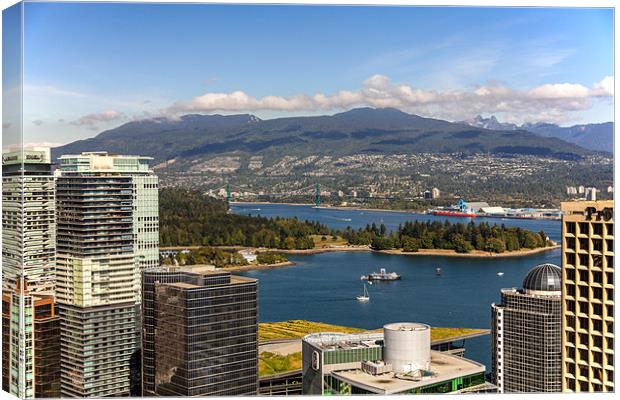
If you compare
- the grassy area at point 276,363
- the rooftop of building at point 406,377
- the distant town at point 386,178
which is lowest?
the grassy area at point 276,363

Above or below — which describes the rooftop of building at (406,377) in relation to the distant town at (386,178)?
below

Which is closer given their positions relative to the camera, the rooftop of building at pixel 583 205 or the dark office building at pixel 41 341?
the rooftop of building at pixel 583 205

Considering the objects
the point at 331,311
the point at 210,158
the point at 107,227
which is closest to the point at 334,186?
the point at 210,158

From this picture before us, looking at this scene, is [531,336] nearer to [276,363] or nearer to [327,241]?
[276,363]

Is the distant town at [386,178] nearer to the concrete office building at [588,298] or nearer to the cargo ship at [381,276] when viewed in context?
the cargo ship at [381,276]

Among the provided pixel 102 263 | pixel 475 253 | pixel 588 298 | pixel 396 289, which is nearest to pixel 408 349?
pixel 588 298

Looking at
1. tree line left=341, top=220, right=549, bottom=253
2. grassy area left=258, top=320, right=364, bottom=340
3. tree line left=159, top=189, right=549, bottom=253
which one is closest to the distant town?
tree line left=159, top=189, right=549, bottom=253

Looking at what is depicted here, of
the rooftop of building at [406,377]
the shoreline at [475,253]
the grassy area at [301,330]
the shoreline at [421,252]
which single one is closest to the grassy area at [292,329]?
the grassy area at [301,330]
